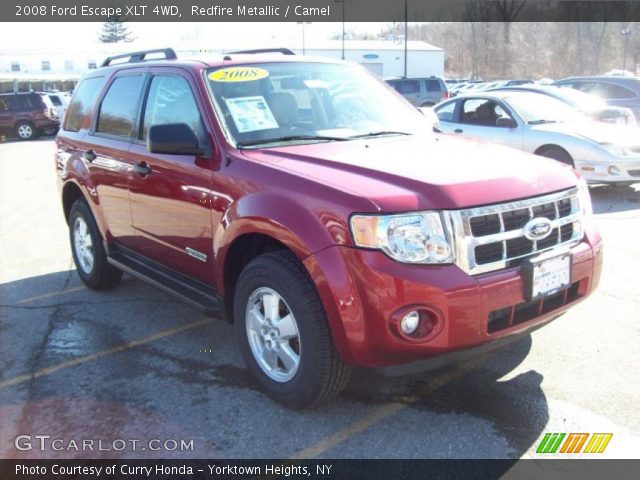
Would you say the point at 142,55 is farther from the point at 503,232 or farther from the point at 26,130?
the point at 26,130

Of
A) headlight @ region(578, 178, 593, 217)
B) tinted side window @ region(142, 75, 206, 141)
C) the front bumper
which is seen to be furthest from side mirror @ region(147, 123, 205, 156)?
headlight @ region(578, 178, 593, 217)

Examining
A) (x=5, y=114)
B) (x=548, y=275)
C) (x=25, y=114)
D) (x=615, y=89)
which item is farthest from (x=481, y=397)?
(x=5, y=114)

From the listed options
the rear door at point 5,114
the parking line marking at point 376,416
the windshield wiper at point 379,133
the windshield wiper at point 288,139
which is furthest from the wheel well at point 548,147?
the rear door at point 5,114

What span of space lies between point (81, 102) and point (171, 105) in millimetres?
1885

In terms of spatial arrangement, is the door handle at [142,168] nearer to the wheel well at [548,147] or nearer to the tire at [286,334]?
the tire at [286,334]

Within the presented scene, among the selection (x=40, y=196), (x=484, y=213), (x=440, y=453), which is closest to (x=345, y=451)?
(x=440, y=453)

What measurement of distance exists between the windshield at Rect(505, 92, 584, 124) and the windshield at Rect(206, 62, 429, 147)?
564 centimetres

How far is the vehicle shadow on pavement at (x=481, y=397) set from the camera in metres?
3.14

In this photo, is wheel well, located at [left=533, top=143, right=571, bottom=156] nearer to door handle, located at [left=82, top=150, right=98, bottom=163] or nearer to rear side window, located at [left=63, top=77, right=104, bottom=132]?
rear side window, located at [left=63, top=77, right=104, bottom=132]

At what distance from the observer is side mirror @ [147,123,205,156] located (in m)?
3.76

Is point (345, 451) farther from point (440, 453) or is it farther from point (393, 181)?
point (393, 181)

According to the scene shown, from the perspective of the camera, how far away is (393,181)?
3.12 m

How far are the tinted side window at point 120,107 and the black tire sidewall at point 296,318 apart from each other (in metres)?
1.97

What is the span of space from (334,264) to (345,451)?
3.11ft
